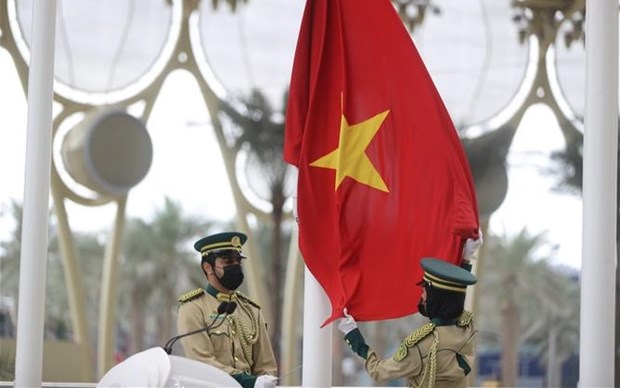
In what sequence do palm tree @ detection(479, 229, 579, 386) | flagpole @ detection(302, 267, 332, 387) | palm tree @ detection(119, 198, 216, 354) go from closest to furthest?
flagpole @ detection(302, 267, 332, 387) → palm tree @ detection(479, 229, 579, 386) → palm tree @ detection(119, 198, 216, 354)

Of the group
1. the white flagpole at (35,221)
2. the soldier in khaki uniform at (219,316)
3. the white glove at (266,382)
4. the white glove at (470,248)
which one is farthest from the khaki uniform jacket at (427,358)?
the white flagpole at (35,221)

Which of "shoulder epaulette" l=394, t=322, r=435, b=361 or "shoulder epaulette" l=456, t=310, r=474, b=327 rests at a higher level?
"shoulder epaulette" l=456, t=310, r=474, b=327

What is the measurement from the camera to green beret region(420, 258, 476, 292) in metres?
4.22

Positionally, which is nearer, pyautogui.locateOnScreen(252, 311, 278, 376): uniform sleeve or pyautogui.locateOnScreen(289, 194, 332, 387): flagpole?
pyautogui.locateOnScreen(252, 311, 278, 376): uniform sleeve

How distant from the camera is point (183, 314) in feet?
15.6

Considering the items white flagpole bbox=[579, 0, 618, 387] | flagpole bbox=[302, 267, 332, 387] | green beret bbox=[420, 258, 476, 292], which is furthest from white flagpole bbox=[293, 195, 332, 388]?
white flagpole bbox=[579, 0, 618, 387]

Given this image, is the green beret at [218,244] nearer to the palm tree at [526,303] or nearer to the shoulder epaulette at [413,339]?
the shoulder epaulette at [413,339]

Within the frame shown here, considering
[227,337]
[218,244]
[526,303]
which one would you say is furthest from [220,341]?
[526,303]

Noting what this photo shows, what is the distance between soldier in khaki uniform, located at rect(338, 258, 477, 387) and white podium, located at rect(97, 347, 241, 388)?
0.55 meters

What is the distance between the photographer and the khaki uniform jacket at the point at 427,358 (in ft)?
14.2

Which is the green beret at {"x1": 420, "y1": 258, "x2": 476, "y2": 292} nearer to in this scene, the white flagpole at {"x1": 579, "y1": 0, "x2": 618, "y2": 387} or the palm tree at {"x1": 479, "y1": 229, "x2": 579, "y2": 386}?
the white flagpole at {"x1": 579, "y1": 0, "x2": 618, "y2": 387}

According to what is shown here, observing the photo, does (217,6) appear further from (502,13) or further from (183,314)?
(183,314)

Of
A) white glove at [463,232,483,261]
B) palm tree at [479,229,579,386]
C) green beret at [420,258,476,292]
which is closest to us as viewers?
green beret at [420,258,476,292]

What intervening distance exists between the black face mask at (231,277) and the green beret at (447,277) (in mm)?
880
